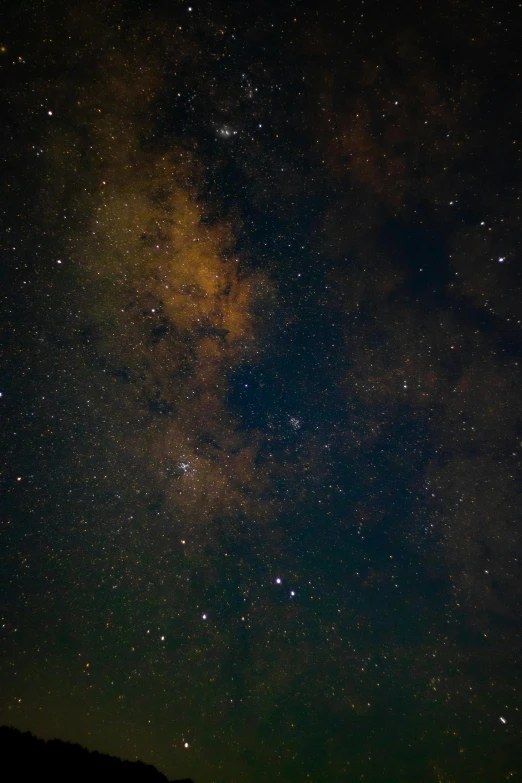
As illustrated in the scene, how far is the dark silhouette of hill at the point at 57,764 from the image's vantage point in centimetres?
427

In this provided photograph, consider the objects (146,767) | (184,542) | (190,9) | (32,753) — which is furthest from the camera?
(184,542)

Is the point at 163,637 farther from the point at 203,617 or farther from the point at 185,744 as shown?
the point at 185,744

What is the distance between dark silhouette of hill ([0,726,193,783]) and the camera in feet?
14.0

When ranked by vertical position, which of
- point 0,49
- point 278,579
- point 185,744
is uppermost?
point 0,49

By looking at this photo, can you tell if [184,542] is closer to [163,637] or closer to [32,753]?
[163,637]

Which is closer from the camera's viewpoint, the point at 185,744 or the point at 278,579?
the point at 278,579

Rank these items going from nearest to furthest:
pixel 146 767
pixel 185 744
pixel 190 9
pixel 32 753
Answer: pixel 32 753 < pixel 190 9 < pixel 146 767 < pixel 185 744

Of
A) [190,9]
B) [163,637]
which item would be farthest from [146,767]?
[190,9]

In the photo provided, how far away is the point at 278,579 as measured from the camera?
801 centimetres

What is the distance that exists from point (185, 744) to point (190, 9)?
48.1ft

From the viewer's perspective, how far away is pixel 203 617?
8.02 m

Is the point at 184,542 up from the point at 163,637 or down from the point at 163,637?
up

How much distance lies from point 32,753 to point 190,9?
418 inches

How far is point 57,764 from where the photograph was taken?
4.69m
